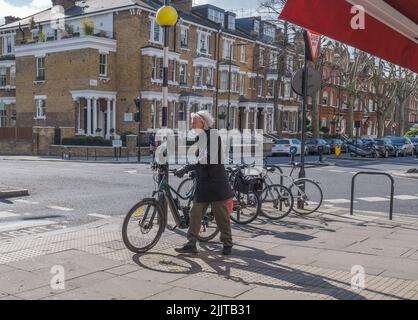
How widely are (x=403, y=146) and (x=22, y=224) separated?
41.7 meters

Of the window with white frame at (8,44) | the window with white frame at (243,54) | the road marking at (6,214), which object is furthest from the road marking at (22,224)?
the window with white frame at (243,54)

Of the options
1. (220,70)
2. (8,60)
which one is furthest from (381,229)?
(8,60)

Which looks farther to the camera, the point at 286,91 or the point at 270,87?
the point at 286,91

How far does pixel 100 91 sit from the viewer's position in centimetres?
3928

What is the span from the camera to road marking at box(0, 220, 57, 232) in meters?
8.35

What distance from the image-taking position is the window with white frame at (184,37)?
Result: 145 feet

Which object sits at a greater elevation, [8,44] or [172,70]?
[8,44]

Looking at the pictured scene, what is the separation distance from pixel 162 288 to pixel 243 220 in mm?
4019

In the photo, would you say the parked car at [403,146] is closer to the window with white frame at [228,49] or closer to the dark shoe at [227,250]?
the window with white frame at [228,49]

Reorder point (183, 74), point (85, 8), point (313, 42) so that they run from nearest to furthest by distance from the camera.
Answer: point (313, 42), point (85, 8), point (183, 74)

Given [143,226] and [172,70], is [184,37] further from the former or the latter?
[143,226]

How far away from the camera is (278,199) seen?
31.8 feet

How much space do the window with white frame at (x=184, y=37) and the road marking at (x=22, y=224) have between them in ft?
121

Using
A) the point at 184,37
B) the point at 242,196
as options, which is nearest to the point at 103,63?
the point at 184,37
